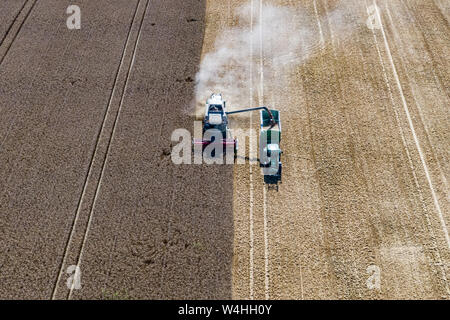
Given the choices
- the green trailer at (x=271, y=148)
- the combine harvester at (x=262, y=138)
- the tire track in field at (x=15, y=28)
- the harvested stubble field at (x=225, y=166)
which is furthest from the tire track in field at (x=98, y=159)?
the green trailer at (x=271, y=148)

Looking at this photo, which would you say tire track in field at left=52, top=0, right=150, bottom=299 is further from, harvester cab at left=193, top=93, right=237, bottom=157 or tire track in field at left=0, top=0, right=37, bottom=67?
tire track in field at left=0, top=0, right=37, bottom=67

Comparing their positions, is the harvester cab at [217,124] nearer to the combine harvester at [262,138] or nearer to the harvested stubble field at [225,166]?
the combine harvester at [262,138]

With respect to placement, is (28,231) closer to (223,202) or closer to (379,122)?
(223,202)

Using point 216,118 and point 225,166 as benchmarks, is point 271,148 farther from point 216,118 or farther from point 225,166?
point 216,118

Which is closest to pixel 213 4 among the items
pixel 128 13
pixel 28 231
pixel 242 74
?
pixel 128 13

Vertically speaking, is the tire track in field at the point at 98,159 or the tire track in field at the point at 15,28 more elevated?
the tire track in field at the point at 15,28

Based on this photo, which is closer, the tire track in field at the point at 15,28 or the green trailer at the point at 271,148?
the green trailer at the point at 271,148
